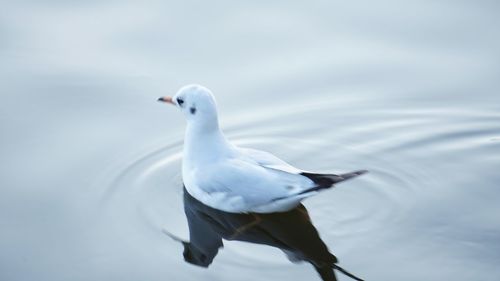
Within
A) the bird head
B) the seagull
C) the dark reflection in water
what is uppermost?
the bird head

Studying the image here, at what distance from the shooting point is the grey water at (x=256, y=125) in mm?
6312

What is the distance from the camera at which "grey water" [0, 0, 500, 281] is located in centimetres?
631


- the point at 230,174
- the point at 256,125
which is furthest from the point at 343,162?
the point at 230,174

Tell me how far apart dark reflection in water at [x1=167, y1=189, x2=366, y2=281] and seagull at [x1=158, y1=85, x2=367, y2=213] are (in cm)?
7

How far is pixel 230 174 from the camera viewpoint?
673 cm

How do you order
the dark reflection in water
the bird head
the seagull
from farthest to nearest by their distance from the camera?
1. the bird head
2. the seagull
3. the dark reflection in water

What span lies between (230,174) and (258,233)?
50 cm

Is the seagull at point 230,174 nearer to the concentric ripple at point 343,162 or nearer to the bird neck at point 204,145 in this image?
the bird neck at point 204,145

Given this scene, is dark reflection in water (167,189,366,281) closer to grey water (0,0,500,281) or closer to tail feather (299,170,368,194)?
grey water (0,0,500,281)

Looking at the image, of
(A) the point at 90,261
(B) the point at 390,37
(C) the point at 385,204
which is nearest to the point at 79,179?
(A) the point at 90,261

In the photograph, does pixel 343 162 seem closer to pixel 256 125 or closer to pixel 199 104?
pixel 256 125

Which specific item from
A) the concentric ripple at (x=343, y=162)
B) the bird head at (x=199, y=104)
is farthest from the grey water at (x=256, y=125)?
the bird head at (x=199, y=104)

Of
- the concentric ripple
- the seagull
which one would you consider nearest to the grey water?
the concentric ripple

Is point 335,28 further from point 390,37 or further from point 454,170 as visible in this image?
point 454,170
